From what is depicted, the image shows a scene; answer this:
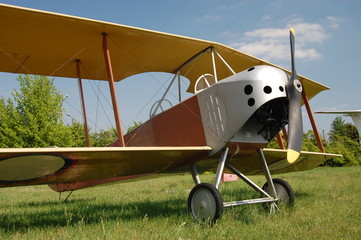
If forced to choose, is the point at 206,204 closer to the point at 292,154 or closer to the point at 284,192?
the point at 292,154

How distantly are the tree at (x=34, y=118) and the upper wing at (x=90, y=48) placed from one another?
1571 cm

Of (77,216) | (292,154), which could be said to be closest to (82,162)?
(77,216)

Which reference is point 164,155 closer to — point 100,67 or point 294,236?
point 294,236

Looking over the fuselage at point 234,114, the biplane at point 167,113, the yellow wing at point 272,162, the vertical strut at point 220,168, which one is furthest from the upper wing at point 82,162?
the yellow wing at point 272,162

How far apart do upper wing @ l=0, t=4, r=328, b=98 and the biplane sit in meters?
0.02

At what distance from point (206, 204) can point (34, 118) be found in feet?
66.8

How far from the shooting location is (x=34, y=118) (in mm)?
22641

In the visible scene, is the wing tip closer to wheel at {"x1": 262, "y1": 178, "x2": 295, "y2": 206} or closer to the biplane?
the biplane

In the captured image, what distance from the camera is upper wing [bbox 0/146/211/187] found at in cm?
426

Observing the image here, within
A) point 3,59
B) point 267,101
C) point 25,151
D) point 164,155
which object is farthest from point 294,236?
point 3,59

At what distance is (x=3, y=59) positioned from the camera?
712 cm

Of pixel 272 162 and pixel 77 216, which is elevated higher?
pixel 272 162

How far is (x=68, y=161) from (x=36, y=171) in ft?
1.70

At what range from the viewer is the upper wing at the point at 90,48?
213 inches
